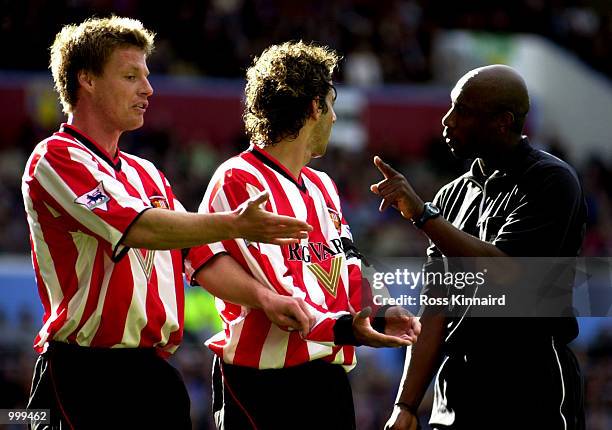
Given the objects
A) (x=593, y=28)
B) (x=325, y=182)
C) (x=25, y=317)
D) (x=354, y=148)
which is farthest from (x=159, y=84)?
(x=325, y=182)

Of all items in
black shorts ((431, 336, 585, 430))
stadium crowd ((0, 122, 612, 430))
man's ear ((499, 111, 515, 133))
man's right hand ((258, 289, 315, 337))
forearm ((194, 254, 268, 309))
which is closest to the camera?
man's right hand ((258, 289, 315, 337))

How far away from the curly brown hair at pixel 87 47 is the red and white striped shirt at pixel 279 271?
0.52m

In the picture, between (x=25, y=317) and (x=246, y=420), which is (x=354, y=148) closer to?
(x=25, y=317)

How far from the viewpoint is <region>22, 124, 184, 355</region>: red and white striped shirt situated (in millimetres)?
3256

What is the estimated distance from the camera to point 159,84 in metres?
12.9

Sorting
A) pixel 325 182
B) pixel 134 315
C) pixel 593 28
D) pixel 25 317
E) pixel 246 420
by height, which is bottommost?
pixel 25 317

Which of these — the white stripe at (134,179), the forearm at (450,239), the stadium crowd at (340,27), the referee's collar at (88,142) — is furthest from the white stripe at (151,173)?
the stadium crowd at (340,27)

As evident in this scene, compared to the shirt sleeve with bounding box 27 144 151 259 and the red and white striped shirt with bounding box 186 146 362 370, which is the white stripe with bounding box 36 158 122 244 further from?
the red and white striped shirt with bounding box 186 146 362 370

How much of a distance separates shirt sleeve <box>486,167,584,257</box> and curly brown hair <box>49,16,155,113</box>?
1361 mm

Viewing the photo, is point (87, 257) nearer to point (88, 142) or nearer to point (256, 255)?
point (88, 142)

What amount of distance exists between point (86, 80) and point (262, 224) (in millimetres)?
906

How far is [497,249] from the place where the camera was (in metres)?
3.57

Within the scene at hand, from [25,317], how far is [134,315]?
237 inches

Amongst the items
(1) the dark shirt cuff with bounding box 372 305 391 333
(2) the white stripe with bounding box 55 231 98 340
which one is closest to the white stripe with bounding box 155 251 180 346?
(2) the white stripe with bounding box 55 231 98 340
